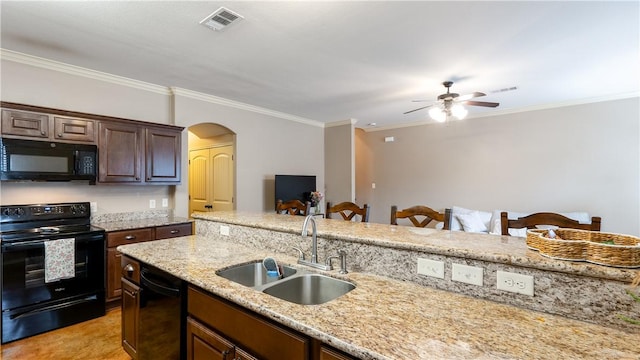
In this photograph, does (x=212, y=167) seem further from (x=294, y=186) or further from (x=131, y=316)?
(x=131, y=316)

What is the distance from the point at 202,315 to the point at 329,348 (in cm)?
78

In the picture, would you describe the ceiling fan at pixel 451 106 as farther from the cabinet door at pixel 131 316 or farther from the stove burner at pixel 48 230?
the stove burner at pixel 48 230

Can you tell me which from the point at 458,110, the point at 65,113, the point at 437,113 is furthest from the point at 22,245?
the point at 458,110

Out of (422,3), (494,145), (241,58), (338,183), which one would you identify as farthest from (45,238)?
(494,145)

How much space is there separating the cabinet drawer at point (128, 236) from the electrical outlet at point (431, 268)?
9.79ft

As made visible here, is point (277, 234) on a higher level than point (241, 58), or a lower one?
lower

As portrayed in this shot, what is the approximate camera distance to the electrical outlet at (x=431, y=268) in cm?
130

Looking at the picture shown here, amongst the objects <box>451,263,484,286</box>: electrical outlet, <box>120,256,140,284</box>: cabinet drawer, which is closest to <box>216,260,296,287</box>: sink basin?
<box>120,256,140,284</box>: cabinet drawer

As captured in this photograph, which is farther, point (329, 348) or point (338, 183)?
point (338, 183)

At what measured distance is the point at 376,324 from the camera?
0.99 meters

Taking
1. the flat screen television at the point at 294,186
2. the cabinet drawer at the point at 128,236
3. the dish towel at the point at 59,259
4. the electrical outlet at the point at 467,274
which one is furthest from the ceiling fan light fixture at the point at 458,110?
the dish towel at the point at 59,259

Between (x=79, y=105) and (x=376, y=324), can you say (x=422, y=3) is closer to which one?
(x=376, y=324)

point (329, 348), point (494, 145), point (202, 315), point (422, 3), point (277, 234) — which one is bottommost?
point (202, 315)

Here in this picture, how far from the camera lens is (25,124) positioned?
2.66 metres
